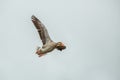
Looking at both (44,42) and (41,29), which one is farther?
(44,42)

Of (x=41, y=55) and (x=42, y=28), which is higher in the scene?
(x=42, y=28)

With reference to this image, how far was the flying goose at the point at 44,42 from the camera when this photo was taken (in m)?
20.8

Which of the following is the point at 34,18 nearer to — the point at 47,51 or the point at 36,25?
the point at 36,25

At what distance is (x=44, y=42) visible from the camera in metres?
21.8

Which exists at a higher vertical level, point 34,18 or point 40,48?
point 34,18

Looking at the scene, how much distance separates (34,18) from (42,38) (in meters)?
1.51

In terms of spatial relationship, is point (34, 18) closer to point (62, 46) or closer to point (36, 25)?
point (36, 25)

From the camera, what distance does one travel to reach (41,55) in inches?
814

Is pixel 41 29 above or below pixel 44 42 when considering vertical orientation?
above

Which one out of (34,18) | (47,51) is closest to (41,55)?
(47,51)

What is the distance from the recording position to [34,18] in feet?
68.5

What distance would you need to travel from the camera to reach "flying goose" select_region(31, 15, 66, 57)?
20797 millimetres

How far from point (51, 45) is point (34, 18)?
68.1 inches

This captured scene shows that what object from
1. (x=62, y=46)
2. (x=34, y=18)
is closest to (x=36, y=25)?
(x=34, y=18)
